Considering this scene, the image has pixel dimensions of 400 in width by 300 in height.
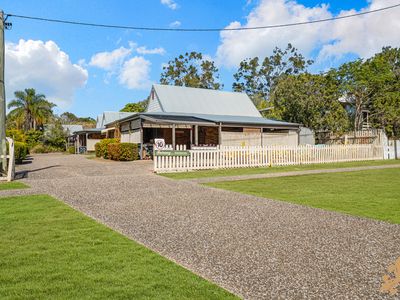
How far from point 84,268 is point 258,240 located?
2472 mm

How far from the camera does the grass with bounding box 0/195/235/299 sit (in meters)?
3.19

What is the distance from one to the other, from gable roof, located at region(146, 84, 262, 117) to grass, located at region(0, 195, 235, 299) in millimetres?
24487

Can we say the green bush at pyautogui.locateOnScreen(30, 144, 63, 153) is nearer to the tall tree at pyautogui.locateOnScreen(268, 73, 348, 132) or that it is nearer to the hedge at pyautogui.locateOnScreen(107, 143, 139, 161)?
the hedge at pyautogui.locateOnScreen(107, 143, 139, 161)

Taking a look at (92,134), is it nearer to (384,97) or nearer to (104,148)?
(104,148)

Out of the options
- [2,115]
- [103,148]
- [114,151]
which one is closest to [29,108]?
[103,148]

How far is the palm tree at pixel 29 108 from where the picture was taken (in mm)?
53531

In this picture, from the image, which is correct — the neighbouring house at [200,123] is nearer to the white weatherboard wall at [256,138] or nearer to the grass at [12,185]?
the white weatherboard wall at [256,138]

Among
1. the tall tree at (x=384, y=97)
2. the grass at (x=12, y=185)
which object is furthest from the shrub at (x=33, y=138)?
the tall tree at (x=384, y=97)

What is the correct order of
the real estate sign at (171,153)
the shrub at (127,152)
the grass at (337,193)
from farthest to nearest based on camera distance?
the shrub at (127,152) < the real estate sign at (171,153) < the grass at (337,193)

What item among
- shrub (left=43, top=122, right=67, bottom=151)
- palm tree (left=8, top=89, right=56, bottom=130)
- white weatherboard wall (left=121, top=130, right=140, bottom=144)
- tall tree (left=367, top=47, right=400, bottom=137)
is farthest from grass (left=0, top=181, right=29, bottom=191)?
palm tree (left=8, top=89, right=56, bottom=130)

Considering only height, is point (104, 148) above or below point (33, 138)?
below

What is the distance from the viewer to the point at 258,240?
5.01m

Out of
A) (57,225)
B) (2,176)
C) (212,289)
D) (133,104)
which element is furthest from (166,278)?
(133,104)

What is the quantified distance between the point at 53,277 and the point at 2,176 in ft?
34.3
